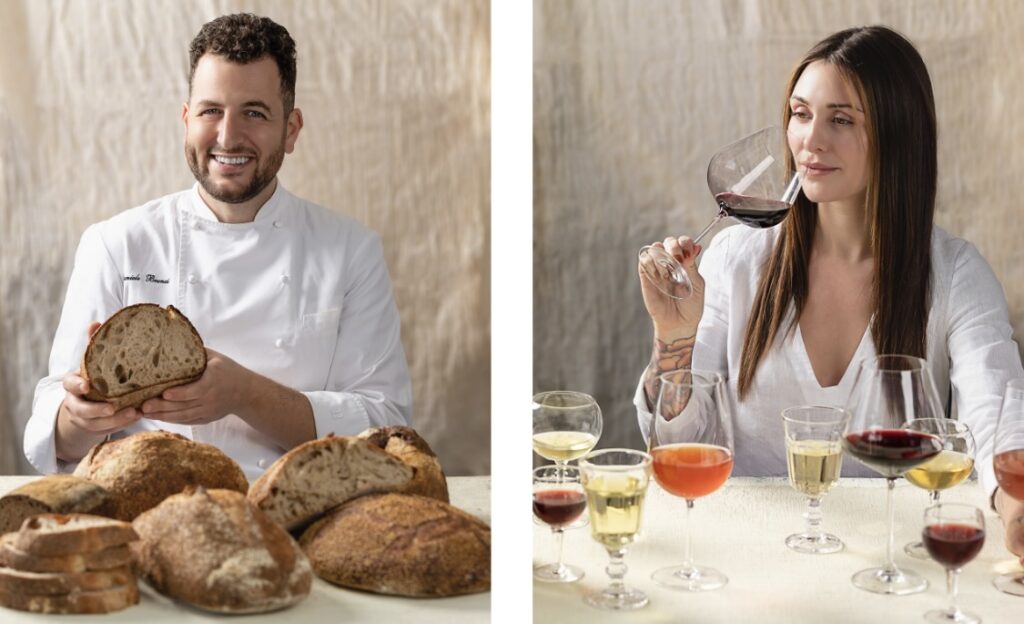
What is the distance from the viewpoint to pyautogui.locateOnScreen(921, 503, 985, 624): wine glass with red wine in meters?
1.02

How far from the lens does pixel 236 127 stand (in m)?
1.55

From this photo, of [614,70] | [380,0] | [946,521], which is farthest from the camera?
[614,70]

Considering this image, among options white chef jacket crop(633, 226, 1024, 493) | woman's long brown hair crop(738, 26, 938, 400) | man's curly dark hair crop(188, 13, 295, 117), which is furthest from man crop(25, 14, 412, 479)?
woman's long brown hair crop(738, 26, 938, 400)

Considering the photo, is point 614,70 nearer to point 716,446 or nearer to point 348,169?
point 348,169

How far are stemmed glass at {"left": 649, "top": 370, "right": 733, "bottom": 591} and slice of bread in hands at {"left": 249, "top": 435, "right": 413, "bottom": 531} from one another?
0.90 ft

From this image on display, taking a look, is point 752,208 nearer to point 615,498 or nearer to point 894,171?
point 894,171

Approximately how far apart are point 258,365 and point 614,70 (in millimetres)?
653

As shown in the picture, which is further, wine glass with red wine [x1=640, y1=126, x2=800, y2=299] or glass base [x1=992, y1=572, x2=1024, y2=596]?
wine glass with red wine [x1=640, y1=126, x2=800, y2=299]

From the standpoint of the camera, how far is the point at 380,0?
4.98ft

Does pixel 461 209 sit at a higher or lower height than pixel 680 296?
higher

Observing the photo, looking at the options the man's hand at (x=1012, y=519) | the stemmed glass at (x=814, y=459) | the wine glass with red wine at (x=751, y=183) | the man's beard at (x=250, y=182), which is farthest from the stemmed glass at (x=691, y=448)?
the man's beard at (x=250, y=182)

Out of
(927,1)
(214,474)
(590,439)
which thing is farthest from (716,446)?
(927,1)

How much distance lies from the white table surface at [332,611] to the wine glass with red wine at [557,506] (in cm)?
8

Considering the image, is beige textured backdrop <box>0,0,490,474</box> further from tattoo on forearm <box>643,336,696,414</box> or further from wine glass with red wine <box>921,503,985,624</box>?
wine glass with red wine <box>921,503,985,624</box>
